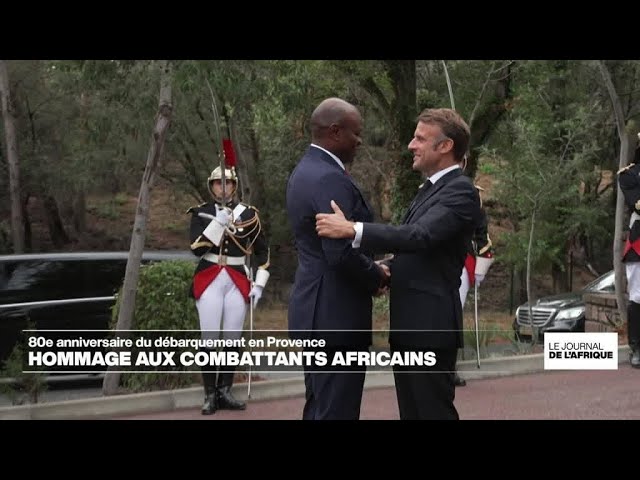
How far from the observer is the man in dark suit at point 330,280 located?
3.73 metres

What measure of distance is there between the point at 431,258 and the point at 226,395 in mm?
2595

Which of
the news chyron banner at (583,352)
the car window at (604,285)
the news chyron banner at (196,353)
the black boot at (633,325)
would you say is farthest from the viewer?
the car window at (604,285)

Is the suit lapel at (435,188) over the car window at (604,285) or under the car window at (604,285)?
over

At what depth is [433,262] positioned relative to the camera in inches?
146

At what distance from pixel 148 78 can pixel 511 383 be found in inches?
124

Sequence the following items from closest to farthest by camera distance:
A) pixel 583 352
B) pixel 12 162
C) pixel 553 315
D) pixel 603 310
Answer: pixel 583 352 < pixel 553 315 < pixel 603 310 < pixel 12 162

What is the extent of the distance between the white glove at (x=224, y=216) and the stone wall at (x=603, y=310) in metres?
2.71

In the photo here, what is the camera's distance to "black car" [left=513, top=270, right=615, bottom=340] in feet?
22.3

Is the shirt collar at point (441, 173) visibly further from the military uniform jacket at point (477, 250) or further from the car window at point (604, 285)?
the car window at point (604, 285)

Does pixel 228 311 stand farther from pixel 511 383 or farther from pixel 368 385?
pixel 511 383

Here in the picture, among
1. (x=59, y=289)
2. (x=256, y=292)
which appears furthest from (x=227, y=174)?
(x=59, y=289)

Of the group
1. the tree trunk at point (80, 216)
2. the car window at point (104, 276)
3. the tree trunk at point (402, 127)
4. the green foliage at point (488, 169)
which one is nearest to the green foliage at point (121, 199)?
the tree trunk at point (80, 216)

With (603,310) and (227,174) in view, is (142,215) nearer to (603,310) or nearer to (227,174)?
(227,174)

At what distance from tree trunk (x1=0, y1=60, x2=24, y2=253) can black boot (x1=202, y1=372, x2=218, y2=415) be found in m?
2.37
